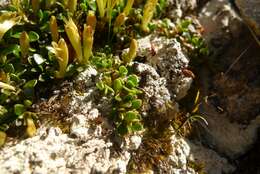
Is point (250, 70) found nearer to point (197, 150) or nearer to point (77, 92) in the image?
point (197, 150)

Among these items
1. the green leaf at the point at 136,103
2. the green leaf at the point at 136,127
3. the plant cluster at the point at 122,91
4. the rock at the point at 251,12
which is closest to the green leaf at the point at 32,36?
the plant cluster at the point at 122,91

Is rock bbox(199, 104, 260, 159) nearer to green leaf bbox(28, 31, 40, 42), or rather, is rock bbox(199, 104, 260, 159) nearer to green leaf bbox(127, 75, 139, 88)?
green leaf bbox(127, 75, 139, 88)

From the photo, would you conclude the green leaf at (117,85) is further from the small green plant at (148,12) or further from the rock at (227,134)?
the rock at (227,134)

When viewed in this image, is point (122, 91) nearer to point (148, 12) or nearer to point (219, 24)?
point (148, 12)

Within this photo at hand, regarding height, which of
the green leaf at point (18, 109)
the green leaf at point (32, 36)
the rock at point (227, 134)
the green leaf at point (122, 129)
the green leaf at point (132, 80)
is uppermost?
the green leaf at point (32, 36)

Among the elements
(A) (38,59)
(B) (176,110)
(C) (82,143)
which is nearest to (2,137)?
(C) (82,143)
